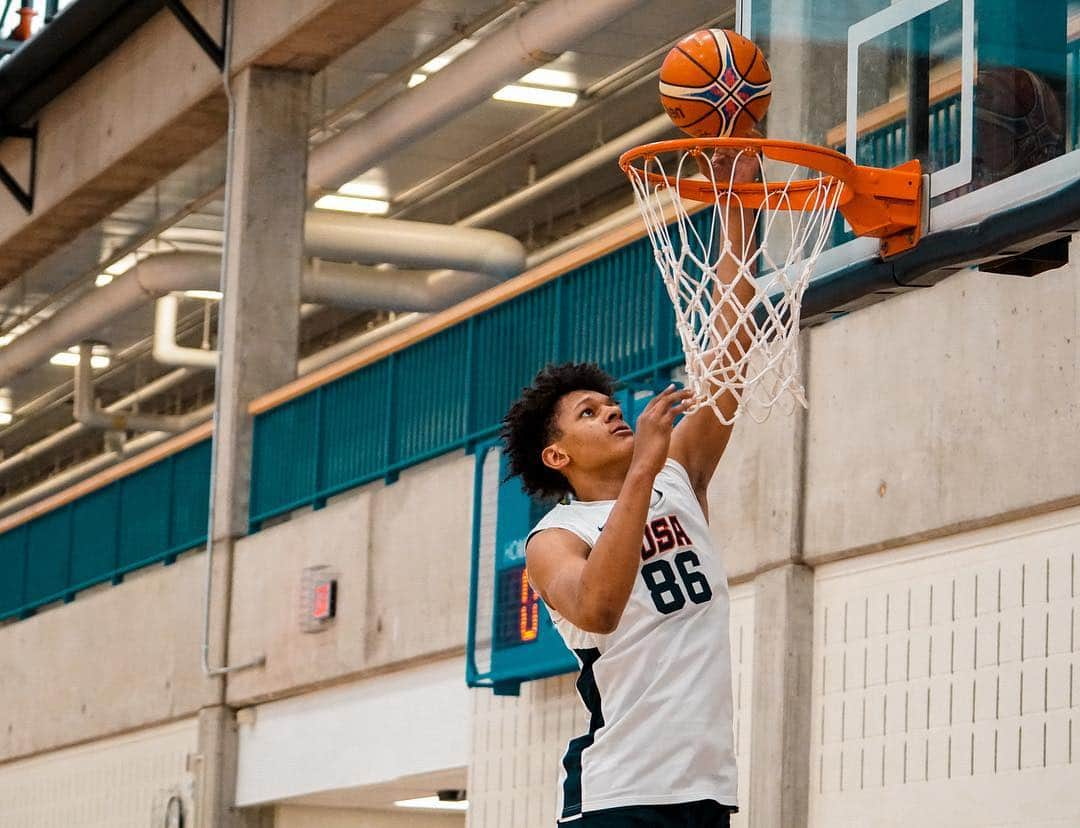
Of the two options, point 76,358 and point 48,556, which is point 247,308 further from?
point 76,358

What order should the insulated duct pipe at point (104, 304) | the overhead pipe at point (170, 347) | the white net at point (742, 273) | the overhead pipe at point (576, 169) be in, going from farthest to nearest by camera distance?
1. the overhead pipe at point (170, 347)
2. the insulated duct pipe at point (104, 304)
3. the overhead pipe at point (576, 169)
4. the white net at point (742, 273)

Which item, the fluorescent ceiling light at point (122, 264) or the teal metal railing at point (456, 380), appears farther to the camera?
the fluorescent ceiling light at point (122, 264)

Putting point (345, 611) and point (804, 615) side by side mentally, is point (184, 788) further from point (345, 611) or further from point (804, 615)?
point (804, 615)

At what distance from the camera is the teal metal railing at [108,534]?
53.2 ft

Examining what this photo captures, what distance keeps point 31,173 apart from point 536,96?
4.87 meters

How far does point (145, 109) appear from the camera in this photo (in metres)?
17.1

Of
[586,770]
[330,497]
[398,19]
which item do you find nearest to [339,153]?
[398,19]

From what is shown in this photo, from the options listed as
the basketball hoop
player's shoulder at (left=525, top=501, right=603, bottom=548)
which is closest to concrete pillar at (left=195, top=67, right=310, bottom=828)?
the basketball hoop

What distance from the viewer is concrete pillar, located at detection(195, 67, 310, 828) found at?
1488cm

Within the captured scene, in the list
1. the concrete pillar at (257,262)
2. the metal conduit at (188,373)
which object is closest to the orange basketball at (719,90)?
the concrete pillar at (257,262)

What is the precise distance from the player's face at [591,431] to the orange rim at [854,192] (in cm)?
142

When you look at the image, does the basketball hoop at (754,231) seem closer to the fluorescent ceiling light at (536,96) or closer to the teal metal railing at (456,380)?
the teal metal railing at (456,380)

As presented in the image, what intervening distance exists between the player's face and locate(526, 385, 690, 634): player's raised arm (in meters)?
0.41

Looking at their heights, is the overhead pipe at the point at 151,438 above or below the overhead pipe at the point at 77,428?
below
